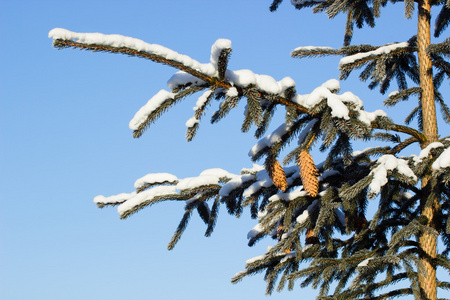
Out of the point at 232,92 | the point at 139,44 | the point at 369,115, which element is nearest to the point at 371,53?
the point at 369,115

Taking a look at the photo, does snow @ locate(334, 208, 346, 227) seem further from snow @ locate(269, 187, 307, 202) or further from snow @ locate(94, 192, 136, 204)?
snow @ locate(94, 192, 136, 204)

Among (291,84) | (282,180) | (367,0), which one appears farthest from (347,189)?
(367,0)

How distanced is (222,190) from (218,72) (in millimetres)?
1676

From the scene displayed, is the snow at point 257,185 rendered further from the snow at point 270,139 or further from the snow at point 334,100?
the snow at point 334,100

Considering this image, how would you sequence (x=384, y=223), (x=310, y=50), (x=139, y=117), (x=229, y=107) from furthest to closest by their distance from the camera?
1. (x=310, y=50)
2. (x=384, y=223)
3. (x=229, y=107)
4. (x=139, y=117)

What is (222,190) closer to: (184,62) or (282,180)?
(282,180)

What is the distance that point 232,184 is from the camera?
201 inches

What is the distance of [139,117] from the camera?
11.9 feet

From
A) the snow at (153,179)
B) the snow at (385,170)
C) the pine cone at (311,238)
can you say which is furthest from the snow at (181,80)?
the pine cone at (311,238)

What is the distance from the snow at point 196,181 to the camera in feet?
16.5

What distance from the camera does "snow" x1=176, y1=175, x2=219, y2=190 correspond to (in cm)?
502

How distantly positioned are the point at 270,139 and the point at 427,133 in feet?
6.50

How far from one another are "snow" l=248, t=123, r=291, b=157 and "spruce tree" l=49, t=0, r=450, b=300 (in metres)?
0.01

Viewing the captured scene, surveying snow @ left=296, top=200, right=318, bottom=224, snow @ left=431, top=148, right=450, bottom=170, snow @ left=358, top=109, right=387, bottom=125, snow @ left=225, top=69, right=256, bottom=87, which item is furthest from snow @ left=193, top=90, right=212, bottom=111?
snow @ left=431, top=148, right=450, bottom=170
